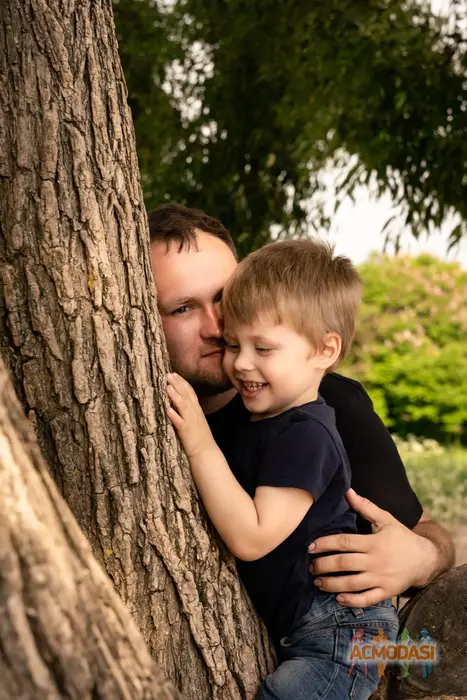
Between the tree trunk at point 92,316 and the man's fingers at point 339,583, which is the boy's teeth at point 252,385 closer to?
the tree trunk at point 92,316

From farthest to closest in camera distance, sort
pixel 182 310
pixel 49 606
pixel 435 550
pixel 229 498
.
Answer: pixel 182 310 < pixel 435 550 < pixel 229 498 < pixel 49 606

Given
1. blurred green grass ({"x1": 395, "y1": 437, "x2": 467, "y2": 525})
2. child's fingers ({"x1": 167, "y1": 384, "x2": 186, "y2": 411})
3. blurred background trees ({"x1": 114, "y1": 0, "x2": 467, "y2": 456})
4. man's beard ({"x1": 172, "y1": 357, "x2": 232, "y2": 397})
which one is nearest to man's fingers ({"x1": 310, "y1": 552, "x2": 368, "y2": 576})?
child's fingers ({"x1": 167, "y1": 384, "x2": 186, "y2": 411})

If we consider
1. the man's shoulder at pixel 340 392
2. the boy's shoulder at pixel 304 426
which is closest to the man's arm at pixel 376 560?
the boy's shoulder at pixel 304 426

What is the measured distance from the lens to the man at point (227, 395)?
2340 mm

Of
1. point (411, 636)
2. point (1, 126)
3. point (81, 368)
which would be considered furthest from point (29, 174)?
point (411, 636)

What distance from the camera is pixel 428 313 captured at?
13.9m

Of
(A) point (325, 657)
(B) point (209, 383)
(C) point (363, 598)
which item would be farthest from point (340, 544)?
(B) point (209, 383)

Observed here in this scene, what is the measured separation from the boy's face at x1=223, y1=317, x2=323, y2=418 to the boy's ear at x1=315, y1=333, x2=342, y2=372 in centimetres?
1

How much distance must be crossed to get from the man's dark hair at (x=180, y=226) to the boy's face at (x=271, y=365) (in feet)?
1.80

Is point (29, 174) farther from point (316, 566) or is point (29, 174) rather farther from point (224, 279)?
point (316, 566)

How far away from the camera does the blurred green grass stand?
8586 mm

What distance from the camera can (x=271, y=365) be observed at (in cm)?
205

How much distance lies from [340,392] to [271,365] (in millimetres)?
548

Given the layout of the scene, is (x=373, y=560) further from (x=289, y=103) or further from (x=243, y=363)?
(x=289, y=103)
